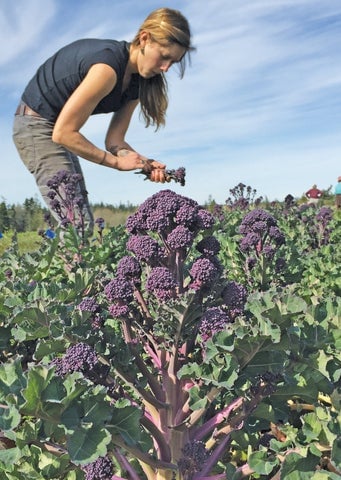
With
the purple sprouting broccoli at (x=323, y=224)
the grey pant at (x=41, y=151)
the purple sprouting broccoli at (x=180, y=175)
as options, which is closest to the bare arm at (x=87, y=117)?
the purple sprouting broccoli at (x=180, y=175)

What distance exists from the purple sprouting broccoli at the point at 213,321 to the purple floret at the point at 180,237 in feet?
0.78

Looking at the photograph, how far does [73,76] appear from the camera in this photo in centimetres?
446

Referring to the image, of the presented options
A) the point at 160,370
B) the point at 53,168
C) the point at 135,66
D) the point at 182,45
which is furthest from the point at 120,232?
the point at 160,370

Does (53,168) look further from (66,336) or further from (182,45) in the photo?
(66,336)

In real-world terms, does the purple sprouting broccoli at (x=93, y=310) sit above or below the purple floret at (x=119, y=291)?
below

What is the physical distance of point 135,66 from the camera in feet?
14.4

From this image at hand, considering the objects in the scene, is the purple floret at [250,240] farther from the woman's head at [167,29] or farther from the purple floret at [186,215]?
the purple floret at [186,215]

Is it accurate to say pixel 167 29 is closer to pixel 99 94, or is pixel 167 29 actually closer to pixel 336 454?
pixel 99 94

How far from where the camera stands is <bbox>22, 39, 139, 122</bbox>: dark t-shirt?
4.18 meters

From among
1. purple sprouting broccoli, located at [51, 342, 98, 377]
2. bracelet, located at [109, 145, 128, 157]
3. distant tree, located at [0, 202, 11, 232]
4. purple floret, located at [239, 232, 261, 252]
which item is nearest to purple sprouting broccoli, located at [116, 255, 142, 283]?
purple sprouting broccoli, located at [51, 342, 98, 377]

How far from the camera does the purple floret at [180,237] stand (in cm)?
186

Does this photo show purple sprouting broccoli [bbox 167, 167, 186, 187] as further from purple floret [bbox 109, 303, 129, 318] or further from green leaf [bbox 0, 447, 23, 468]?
green leaf [bbox 0, 447, 23, 468]

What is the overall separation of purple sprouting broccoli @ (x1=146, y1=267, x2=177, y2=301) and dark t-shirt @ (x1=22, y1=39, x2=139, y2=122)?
268 centimetres

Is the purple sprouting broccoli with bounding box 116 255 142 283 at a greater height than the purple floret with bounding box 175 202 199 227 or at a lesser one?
lesser
